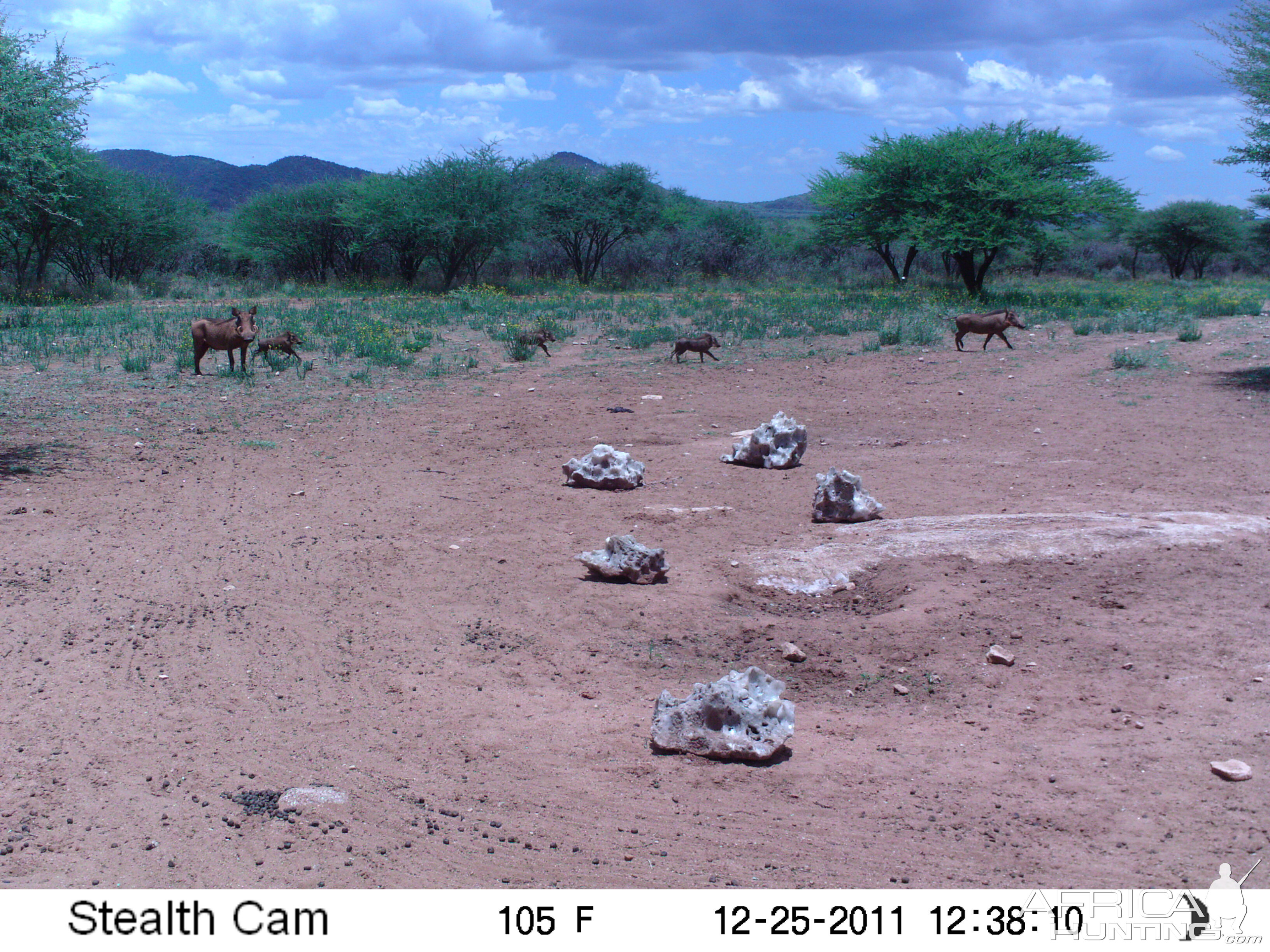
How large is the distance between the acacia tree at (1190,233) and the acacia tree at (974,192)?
2009 cm

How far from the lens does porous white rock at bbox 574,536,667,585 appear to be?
18.1 ft

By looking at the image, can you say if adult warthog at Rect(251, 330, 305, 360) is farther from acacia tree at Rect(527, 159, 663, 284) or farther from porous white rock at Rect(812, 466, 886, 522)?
acacia tree at Rect(527, 159, 663, 284)

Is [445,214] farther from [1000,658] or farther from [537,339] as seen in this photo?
[1000,658]

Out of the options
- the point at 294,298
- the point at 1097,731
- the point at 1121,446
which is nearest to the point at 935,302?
the point at 1121,446

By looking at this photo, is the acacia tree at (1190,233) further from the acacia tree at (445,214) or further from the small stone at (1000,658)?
the small stone at (1000,658)

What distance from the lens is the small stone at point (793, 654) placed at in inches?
184

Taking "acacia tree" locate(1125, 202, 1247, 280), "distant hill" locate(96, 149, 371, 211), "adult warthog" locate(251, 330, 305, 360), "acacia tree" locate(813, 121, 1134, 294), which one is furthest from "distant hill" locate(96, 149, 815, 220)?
"adult warthog" locate(251, 330, 305, 360)

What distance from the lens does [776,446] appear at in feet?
27.2

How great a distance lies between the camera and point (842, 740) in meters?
3.90

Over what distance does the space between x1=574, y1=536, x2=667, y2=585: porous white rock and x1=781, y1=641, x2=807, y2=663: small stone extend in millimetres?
1079

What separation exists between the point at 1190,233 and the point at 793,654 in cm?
4585

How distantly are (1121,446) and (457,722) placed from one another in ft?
23.2

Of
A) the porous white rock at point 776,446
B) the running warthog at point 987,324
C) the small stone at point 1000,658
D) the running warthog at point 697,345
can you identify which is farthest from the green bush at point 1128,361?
the small stone at point 1000,658

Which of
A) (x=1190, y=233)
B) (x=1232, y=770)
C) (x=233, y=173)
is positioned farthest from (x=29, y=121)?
(x=233, y=173)
